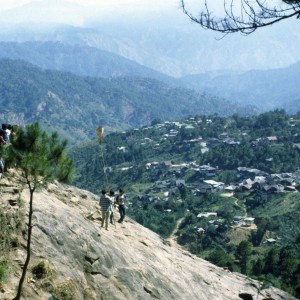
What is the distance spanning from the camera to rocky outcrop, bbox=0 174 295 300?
15.3 metres

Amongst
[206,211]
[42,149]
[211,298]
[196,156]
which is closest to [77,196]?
[211,298]

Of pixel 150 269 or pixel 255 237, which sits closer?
pixel 150 269

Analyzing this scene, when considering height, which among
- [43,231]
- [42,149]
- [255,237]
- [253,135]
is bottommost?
[255,237]

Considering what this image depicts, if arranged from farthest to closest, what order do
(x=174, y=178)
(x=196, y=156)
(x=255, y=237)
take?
1. (x=196, y=156)
2. (x=174, y=178)
3. (x=255, y=237)

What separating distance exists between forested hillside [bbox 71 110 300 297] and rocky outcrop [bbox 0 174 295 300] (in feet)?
73.1

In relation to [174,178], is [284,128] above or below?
above

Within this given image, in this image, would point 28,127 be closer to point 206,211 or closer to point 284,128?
point 206,211

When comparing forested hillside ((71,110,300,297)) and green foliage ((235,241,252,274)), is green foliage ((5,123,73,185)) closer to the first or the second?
forested hillside ((71,110,300,297))

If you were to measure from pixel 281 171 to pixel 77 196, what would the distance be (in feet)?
430

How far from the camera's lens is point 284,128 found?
627 feet

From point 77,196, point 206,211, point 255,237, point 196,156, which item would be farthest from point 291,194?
point 77,196

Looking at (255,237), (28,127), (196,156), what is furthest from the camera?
(196,156)

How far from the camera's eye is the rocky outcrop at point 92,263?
15.3 metres

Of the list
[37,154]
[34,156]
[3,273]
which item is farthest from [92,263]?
[34,156]
